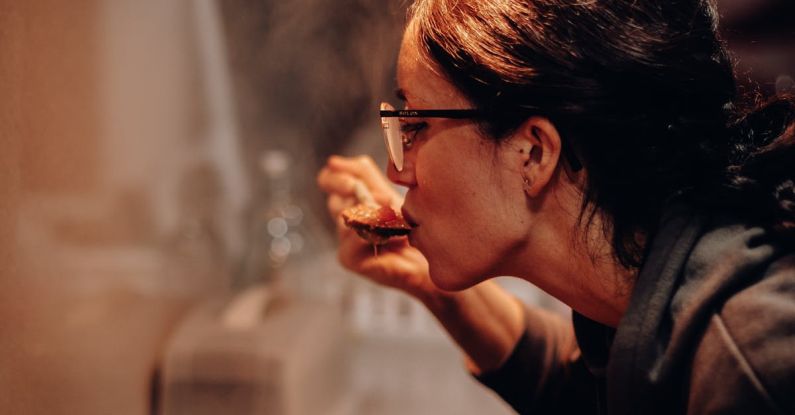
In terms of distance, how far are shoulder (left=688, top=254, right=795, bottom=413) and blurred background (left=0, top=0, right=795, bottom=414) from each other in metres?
0.39

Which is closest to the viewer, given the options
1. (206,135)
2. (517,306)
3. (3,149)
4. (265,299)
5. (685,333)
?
(685,333)

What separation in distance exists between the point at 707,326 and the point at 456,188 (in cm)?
33

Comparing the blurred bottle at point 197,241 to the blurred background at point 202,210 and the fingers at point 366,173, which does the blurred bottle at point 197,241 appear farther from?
the fingers at point 366,173

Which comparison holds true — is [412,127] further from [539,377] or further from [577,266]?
[539,377]

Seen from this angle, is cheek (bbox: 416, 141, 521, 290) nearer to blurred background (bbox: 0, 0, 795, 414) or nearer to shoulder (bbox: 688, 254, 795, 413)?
shoulder (bbox: 688, 254, 795, 413)

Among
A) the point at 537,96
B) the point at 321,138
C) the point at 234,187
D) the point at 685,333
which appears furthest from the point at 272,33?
the point at 685,333

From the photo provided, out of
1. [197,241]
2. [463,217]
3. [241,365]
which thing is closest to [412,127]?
[463,217]

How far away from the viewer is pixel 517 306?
1.19 metres

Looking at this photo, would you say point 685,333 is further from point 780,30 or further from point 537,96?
point 780,30

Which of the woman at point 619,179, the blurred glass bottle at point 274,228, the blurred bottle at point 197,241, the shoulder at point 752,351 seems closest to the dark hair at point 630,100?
the woman at point 619,179

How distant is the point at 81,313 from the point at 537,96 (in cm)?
78

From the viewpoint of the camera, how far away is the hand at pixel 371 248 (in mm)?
1098

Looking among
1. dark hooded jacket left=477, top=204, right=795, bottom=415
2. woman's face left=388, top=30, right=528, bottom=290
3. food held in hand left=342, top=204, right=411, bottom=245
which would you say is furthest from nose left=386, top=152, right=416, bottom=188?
dark hooded jacket left=477, top=204, right=795, bottom=415

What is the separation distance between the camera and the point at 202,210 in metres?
1.65
